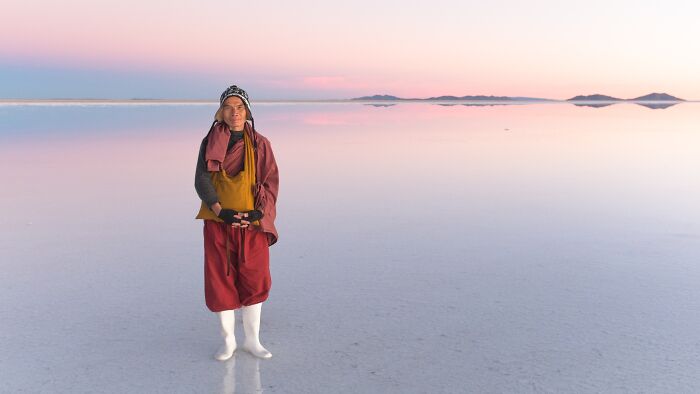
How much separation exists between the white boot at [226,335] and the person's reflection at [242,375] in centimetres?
4

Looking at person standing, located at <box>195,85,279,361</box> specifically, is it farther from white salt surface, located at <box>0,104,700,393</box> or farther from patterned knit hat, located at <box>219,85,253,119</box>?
white salt surface, located at <box>0,104,700,393</box>

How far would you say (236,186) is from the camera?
2955 millimetres

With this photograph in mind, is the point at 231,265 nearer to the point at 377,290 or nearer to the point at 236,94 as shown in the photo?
the point at 236,94

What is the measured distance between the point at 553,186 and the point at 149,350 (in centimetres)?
685

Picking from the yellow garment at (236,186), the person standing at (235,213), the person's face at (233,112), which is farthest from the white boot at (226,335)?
the person's face at (233,112)

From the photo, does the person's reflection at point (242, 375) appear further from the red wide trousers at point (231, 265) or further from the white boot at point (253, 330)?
the red wide trousers at point (231, 265)

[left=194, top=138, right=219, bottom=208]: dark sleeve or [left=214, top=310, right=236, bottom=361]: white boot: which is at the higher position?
[left=194, top=138, right=219, bottom=208]: dark sleeve

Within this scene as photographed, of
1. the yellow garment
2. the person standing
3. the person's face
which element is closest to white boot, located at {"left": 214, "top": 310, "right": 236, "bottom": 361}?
the person standing

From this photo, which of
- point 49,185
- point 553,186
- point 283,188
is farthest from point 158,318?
point 553,186

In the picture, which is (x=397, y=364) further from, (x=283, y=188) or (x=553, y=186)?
(x=553, y=186)

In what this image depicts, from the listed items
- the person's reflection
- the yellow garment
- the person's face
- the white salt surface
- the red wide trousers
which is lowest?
the person's reflection

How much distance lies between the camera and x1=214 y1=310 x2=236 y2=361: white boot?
121 inches

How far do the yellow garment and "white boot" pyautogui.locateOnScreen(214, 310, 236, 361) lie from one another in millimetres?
514

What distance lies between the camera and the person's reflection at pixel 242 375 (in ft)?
9.12
